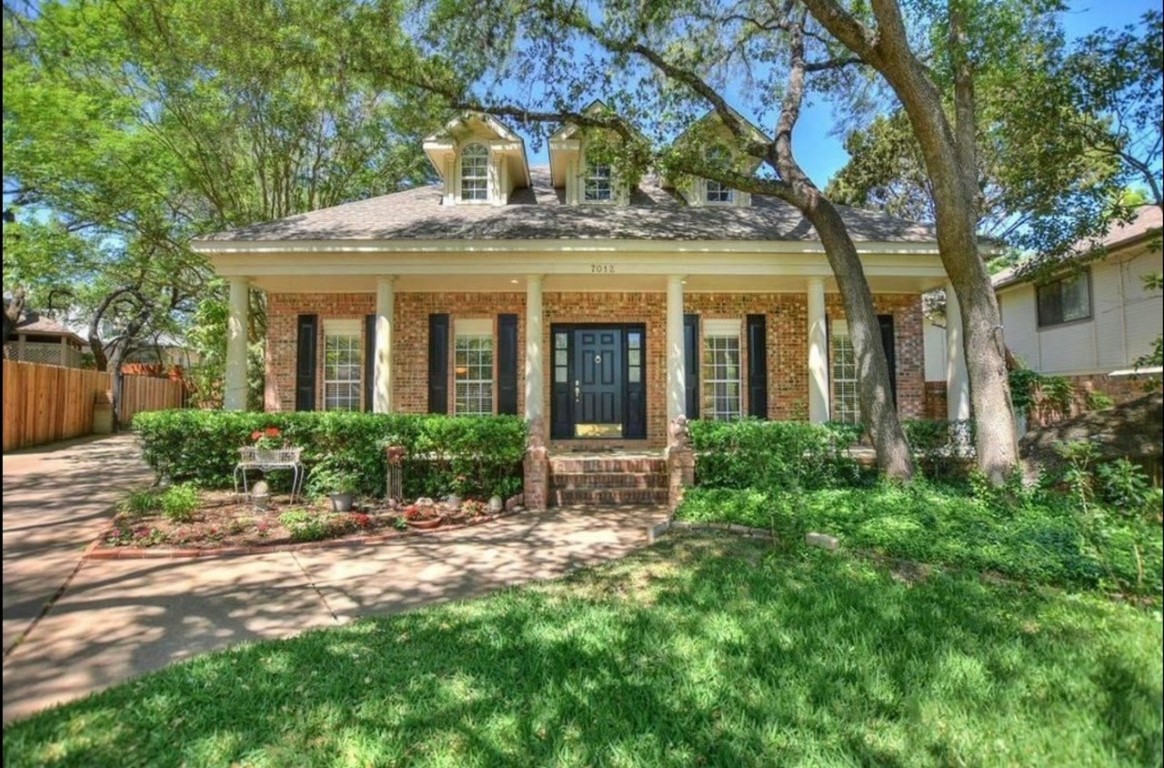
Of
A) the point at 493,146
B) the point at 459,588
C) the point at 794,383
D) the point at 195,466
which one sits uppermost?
the point at 493,146

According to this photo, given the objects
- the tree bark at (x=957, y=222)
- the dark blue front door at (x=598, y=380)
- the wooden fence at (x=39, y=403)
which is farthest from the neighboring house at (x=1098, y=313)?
the dark blue front door at (x=598, y=380)

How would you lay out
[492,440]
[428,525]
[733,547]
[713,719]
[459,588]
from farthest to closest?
[492,440] → [428,525] → [733,547] → [459,588] → [713,719]

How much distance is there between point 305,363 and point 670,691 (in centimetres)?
Result: 1079

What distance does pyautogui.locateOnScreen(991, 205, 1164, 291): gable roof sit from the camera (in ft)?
4.88

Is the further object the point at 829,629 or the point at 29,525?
the point at 29,525

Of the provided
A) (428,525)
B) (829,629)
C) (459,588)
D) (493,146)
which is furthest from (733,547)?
(493,146)

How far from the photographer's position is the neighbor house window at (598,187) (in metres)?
12.1

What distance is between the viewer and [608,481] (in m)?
8.87

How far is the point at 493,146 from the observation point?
11773mm

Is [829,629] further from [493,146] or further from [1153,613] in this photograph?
[493,146]

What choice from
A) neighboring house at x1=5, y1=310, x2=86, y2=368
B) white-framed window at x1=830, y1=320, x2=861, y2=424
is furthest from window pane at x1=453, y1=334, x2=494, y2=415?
white-framed window at x1=830, y1=320, x2=861, y2=424

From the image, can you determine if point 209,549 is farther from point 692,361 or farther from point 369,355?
point 692,361

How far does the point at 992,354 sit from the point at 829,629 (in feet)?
15.2

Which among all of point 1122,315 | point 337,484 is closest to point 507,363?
point 337,484
